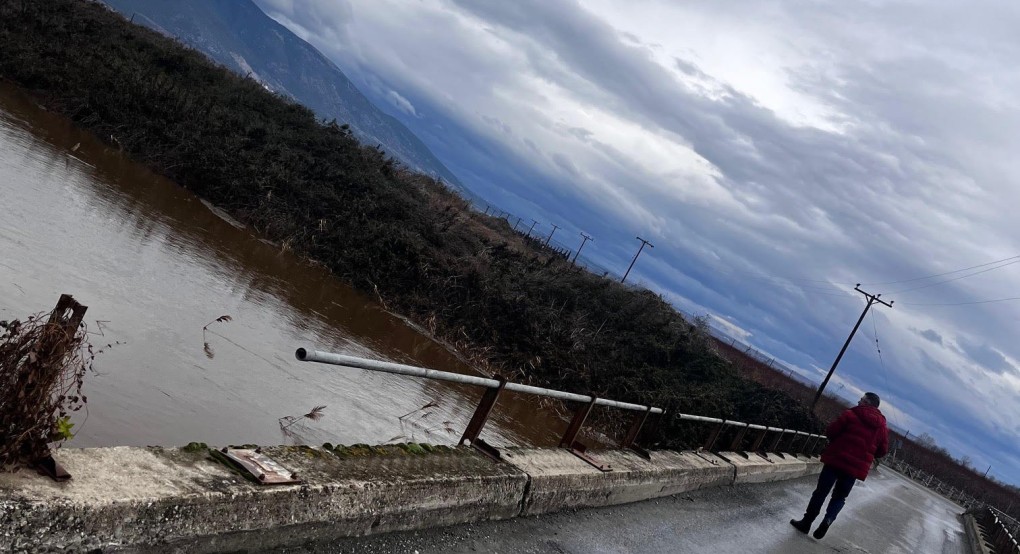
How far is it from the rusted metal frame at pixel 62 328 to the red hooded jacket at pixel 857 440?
341 inches

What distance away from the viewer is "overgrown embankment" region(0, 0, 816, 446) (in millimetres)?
19062

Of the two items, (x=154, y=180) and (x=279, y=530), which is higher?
(x=279, y=530)

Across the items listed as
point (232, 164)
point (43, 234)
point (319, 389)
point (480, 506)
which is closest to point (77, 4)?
point (232, 164)

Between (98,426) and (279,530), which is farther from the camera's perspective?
(98,426)

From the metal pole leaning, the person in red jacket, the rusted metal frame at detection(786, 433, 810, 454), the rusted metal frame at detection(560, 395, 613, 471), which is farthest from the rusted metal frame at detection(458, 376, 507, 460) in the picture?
the rusted metal frame at detection(786, 433, 810, 454)

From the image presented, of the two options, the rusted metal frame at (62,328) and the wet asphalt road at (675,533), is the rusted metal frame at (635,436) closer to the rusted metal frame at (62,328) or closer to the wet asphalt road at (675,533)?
the wet asphalt road at (675,533)

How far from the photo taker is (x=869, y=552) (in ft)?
33.0

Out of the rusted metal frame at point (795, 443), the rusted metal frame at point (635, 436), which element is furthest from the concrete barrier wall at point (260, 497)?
the rusted metal frame at point (795, 443)

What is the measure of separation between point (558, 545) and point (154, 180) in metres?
16.5

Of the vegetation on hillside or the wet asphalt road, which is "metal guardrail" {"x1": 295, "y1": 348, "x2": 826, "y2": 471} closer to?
the wet asphalt road

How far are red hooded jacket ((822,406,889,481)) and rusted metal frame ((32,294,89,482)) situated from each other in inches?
341

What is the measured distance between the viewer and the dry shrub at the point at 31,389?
2650mm

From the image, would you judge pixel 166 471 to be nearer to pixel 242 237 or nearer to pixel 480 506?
pixel 480 506

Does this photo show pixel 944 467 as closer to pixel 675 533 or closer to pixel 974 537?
pixel 974 537
